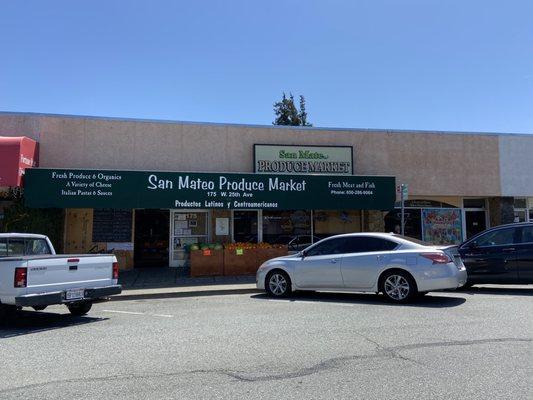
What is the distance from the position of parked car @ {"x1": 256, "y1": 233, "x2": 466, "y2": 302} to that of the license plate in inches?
171

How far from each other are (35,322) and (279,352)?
5246mm

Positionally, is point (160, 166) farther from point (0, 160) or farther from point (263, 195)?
point (0, 160)

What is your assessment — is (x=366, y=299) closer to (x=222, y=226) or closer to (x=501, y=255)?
(x=501, y=255)

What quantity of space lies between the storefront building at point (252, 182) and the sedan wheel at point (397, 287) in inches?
241

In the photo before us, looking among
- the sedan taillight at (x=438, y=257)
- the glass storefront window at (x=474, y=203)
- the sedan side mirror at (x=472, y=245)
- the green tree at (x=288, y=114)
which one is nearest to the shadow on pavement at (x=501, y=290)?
the sedan side mirror at (x=472, y=245)

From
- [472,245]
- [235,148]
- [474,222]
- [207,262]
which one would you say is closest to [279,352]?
[472,245]

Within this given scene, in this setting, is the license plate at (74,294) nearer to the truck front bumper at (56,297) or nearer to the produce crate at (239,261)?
the truck front bumper at (56,297)

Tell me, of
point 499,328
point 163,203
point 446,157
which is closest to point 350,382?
point 499,328

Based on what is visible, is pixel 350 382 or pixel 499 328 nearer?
pixel 350 382

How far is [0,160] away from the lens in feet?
46.5

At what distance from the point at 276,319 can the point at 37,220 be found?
1000 cm

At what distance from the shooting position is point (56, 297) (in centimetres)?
852

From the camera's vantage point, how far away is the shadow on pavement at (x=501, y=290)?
1184cm

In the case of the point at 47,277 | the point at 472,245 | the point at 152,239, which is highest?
the point at 152,239
